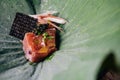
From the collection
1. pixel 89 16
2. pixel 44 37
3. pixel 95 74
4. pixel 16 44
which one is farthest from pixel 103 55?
pixel 16 44

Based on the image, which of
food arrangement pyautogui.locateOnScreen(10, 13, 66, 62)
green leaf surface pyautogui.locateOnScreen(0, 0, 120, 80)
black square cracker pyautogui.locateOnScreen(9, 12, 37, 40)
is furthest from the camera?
black square cracker pyautogui.locateOnScreen(9, 12, 37, 40)

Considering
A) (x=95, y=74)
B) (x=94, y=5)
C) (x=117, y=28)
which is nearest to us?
(x=95, y=74)

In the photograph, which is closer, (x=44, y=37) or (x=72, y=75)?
(x=72, y=75)

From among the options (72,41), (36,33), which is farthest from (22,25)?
(72,41)

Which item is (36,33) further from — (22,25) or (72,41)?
(72,41)

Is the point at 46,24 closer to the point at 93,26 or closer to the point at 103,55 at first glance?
the point at 93,26

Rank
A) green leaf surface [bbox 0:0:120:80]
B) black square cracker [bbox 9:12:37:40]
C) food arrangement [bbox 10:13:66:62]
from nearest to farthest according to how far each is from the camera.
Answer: green leaf surface [bbox 0:0:120:80], food arrangement [bbox 10:13:66:62], black square cracker [bbox 9:12:37:40]
